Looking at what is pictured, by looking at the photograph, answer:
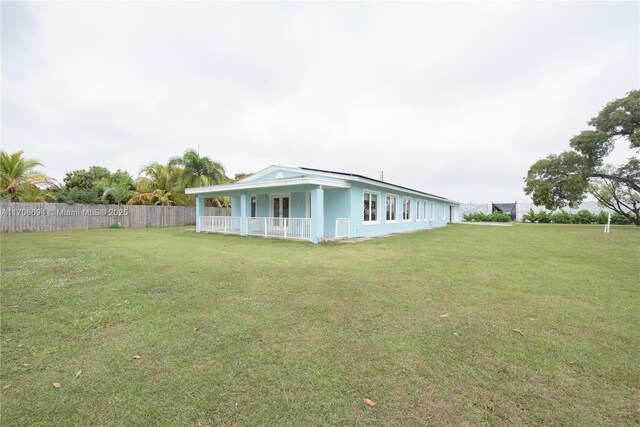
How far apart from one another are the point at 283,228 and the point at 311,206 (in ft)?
8.96

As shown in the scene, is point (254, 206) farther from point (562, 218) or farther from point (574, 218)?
point (574, 218)

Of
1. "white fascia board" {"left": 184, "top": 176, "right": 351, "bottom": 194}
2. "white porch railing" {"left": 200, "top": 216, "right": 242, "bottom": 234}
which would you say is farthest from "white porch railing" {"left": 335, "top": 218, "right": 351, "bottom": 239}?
"white porch railing" {"left": 200, "top": 216, "right": 242, "bottom": 234}

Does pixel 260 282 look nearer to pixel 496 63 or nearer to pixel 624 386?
pixel 624 386

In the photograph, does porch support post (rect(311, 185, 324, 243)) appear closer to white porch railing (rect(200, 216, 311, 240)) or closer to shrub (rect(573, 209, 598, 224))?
white porch railing (rect(200, 216, 311, 240))

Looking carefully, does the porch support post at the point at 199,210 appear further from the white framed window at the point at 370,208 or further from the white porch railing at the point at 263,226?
the white framed window at the point at 370,208

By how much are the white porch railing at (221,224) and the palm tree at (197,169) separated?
611cm

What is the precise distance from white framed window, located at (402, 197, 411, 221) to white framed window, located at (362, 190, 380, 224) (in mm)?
3885

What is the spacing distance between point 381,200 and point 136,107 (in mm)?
14428

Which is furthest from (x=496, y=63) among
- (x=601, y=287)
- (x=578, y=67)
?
(x=601, y=287)

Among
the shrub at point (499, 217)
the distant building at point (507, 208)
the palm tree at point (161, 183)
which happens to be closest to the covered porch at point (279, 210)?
the palm tree at point (161, 183)

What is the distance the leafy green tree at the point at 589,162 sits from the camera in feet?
64.3

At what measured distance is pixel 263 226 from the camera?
611 inches

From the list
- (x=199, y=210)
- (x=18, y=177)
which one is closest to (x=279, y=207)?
(x=199, y=210)

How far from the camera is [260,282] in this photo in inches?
206
